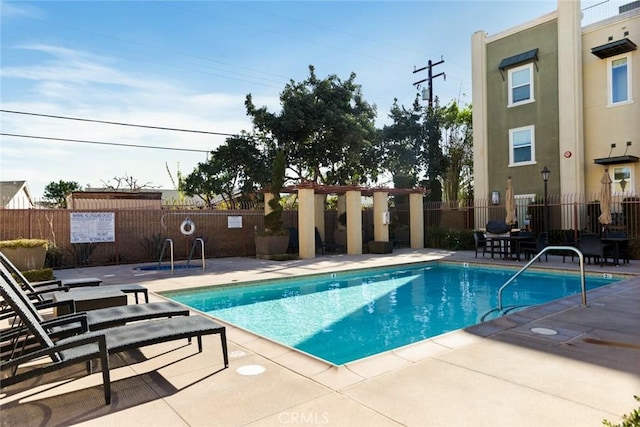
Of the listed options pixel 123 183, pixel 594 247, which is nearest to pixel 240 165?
pixel 123 183

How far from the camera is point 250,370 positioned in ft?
11.9

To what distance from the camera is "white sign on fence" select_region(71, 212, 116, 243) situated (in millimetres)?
13063

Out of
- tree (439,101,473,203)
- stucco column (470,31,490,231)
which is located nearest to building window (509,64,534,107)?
stucco column (470,31,490,231)

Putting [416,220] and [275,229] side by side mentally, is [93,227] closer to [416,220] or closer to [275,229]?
[275,229]

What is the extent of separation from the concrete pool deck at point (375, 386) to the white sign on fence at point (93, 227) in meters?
10.7

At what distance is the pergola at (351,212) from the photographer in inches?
583

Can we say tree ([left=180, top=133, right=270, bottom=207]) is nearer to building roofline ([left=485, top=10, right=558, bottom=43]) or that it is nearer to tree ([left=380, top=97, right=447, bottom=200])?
tree ([left=380, top=97, right=447, bottom=200])

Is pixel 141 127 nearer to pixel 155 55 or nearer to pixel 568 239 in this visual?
pixel 155 55

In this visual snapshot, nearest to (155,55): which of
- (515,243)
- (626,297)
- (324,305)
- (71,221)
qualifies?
(71,221)

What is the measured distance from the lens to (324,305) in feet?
26.1

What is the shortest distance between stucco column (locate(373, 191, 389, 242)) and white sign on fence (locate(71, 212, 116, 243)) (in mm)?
10224

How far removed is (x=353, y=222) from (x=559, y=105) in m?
9.66

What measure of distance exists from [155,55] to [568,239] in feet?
58.8

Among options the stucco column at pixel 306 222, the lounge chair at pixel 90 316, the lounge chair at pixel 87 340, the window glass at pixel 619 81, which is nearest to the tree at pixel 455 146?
the window glass at pixel 619 81
